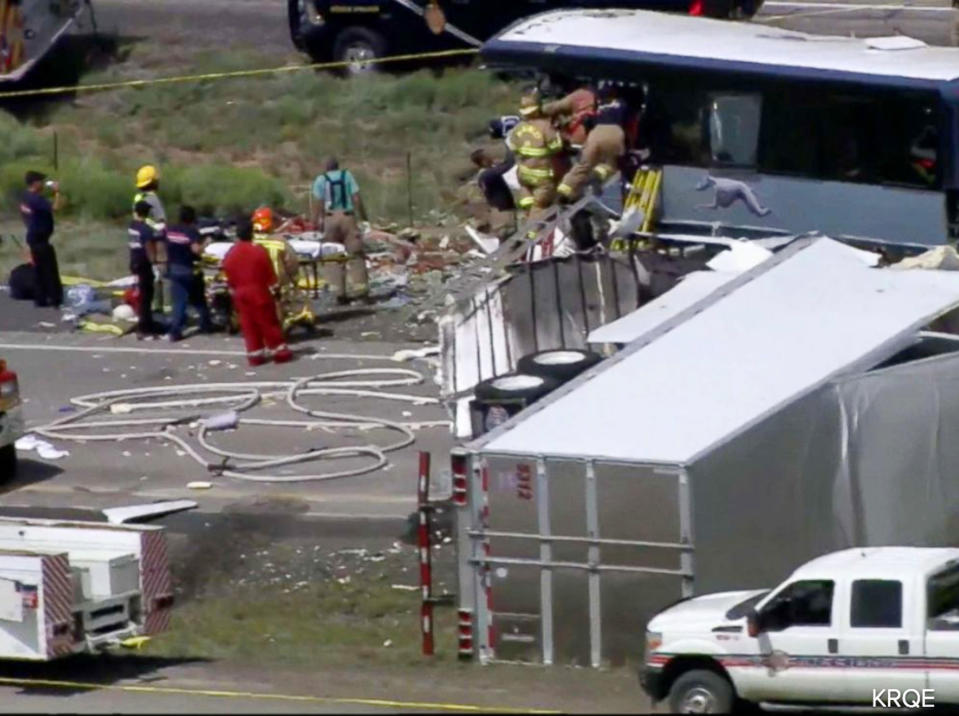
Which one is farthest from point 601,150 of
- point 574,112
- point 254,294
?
point 254,294

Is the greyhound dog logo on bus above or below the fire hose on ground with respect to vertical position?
above

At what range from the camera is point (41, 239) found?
25422 millimetres

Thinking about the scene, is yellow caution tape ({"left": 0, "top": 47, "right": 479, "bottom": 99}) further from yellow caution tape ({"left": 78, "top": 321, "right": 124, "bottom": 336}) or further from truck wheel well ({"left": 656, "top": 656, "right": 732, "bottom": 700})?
truck wheel well ({"left": 656, "top": 656, "right": 732, "bottom": 700})

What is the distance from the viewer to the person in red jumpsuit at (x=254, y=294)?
22.9 metres

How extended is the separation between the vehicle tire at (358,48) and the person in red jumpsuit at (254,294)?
1251 centimetres

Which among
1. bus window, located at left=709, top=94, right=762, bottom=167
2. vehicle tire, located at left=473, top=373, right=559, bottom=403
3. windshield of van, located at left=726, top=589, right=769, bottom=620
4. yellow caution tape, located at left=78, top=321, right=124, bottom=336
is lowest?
yellow caution tape, located at left=78, top=321, right=124, bottom=336

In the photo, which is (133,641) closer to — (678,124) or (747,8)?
(678,124)

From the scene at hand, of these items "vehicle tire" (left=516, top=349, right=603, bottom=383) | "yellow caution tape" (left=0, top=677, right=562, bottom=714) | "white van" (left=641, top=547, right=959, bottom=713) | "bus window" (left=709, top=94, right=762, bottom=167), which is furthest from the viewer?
"bus window" (left=709, top=94, right=762, bottom=167)

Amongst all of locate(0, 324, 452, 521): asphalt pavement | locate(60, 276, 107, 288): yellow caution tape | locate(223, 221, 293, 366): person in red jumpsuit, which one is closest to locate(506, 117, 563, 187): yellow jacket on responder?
locate(0, 324, 452, 521): asphalt pavement

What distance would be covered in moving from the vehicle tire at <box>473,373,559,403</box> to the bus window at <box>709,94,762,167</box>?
4582 mm

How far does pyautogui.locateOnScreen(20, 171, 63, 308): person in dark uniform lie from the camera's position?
25312 millimetres

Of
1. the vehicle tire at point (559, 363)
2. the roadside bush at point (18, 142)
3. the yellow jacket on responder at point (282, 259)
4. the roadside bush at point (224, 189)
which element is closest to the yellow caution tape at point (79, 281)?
the roadside bush at point (224, 189)

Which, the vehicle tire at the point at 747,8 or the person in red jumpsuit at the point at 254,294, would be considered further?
the vehicle tire at the point at 747,8

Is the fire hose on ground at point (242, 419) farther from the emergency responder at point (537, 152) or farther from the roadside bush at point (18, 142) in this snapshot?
the roadside bush at point (18, 142)
